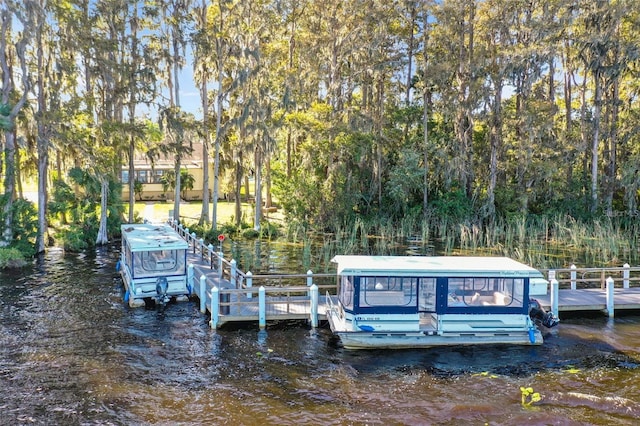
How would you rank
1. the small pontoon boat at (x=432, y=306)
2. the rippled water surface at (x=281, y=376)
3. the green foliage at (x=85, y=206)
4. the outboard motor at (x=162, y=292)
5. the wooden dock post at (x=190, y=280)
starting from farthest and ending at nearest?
1. the green foliage at (x=85, y=206)
2. the wooden dock post at (x=190, y=280)
3. the outboard motor at (x=162, y=292)
4. the small pontoon boat at (x=432, y=306)
5. the rippled water surface at (x=281, y=376)

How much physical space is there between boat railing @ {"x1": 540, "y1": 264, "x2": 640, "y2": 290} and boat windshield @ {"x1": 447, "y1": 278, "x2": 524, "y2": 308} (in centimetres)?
378

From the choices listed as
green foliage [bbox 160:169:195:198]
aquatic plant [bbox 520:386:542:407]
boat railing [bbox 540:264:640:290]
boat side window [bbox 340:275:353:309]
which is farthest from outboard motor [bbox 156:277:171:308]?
green foliage [bbox 160:169:195:198]

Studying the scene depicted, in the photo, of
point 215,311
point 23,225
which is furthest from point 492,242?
point 23,225

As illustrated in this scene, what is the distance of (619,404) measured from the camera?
11273 mm

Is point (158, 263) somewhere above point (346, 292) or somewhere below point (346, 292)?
above

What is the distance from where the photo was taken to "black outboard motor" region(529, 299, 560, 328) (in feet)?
51.7

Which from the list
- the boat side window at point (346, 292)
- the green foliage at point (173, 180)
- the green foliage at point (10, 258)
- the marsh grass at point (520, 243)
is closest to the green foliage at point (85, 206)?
the green foliage at point (10, 258)

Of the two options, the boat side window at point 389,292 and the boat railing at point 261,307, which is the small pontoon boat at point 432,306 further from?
the boat railing at point 261,307

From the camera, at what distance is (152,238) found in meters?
19.9

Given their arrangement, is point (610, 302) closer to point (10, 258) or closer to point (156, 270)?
point (156, 270)

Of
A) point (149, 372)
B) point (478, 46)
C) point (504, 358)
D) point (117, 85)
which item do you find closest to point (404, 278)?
point (504, 358)

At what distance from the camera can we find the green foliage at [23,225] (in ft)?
89.4

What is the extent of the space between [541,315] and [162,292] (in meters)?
12.9

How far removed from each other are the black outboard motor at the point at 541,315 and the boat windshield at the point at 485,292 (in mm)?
1739
